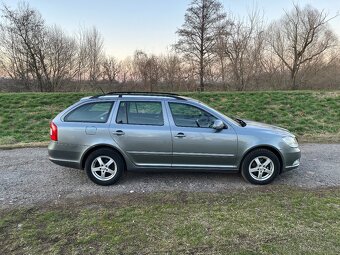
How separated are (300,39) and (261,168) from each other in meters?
25.8

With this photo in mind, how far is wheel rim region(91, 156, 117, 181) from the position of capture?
14.9 feet

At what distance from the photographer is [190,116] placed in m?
4.68

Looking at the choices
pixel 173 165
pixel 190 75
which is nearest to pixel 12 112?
pixel 173 165

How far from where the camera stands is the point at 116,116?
4.57 metres

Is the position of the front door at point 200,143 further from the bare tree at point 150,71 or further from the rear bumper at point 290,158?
the bare tree at point 150,71

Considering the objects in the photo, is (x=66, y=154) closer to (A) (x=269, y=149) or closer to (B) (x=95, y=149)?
(B) (x=95, y=149)

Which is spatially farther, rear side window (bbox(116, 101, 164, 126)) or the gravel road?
rear side window (bbox(116, 101, 164, 126))

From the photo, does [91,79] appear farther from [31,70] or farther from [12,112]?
[12,112]

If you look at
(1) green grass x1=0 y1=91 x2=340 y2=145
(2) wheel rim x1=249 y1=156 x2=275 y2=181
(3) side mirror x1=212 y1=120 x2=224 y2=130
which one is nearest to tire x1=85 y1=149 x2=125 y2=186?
(3) side mirror x1=212 y1=120 x2=224 y2=130

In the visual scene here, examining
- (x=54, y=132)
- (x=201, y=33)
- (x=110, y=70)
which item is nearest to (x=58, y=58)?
(x=110, y=70)

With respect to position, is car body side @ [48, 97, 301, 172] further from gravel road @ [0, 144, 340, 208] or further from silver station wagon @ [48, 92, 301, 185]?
gravel road @ [0, 144, 340, 208]

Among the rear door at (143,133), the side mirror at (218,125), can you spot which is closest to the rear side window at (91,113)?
the rear door at (143,133)

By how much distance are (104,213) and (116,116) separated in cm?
171

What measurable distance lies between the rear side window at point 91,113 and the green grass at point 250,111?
13.5 ft
